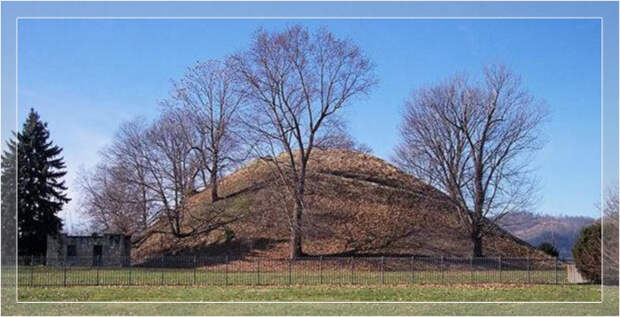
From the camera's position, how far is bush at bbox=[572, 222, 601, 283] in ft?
57.9

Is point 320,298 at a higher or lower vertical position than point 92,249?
lower

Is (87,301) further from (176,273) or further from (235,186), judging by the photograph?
(235,186)

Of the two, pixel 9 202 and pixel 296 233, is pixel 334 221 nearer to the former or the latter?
pixel 296 233

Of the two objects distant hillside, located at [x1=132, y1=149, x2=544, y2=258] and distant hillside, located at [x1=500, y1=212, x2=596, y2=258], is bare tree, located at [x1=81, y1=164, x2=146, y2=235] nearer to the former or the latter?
distant hillside, located at [x1=132, y1=149, x2=544, y2=258]

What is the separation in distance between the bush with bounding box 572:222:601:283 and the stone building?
14270 mm

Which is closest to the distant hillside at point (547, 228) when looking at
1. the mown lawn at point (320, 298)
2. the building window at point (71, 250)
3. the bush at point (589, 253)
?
the bush at point (589, 253)

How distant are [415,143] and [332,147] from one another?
2.95m

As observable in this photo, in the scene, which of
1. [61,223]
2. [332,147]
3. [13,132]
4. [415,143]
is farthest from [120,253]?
[13,132]

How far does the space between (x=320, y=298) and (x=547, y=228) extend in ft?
34.3

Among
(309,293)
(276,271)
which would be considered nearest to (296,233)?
(276,271)

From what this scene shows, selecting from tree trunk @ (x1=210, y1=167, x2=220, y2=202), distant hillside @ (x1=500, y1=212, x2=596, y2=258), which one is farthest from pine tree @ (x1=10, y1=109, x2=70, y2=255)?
distant hillside @ (x1=500, y1=212, x2=596, y2=258)

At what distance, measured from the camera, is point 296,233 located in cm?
2656

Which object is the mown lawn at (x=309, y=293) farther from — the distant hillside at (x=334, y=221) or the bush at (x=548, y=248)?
the bush at (x=548, y=248)

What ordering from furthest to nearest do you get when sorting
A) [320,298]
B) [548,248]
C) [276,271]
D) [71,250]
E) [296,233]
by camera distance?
1. [548,248]
2. [296,233]
3. [71,250]
4. [276,271]
5. [320,298]
